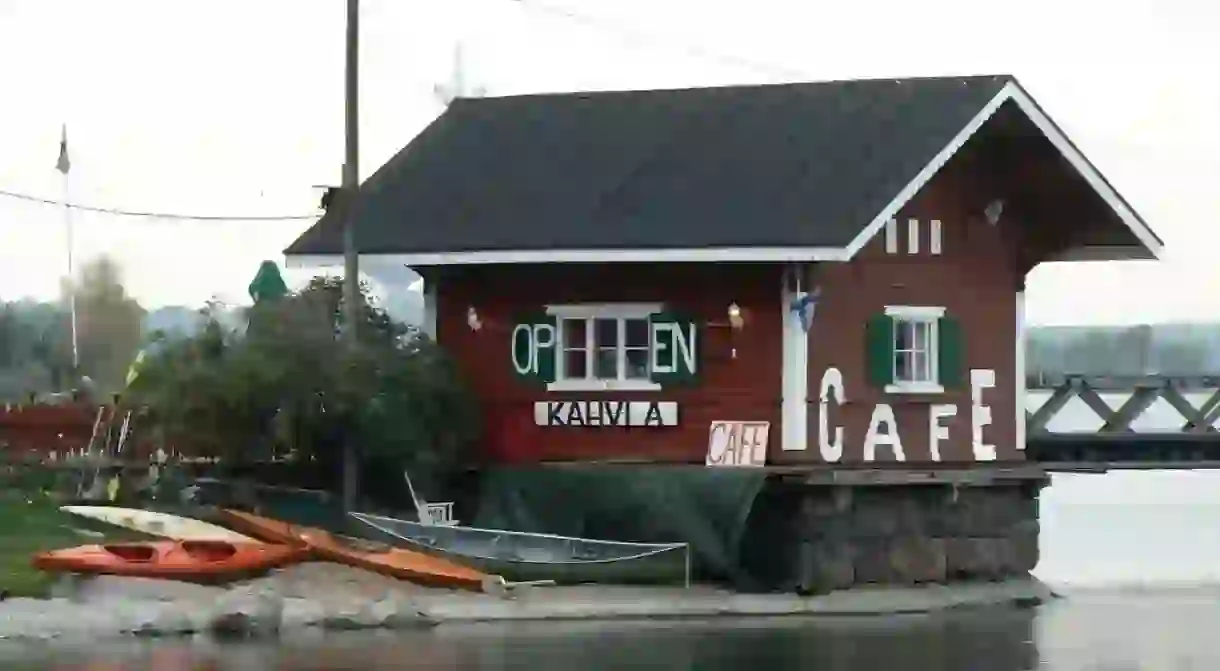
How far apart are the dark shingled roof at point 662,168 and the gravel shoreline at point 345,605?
4066 mm

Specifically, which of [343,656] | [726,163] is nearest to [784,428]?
[726,163]

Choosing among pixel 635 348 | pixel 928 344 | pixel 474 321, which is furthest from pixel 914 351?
pixel 474 321

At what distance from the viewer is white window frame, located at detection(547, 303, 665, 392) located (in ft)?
106

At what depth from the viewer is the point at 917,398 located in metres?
32.9

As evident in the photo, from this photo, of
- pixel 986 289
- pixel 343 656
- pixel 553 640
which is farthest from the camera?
pixel 986 289

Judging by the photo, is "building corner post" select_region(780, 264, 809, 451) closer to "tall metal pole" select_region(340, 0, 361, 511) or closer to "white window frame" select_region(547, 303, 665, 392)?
"white window frame" select_region(547, 303, 665, 392)

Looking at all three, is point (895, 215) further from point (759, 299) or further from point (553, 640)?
point (553, 640)

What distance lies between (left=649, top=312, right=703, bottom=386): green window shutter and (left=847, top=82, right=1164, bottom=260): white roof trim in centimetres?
230

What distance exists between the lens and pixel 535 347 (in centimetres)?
3291

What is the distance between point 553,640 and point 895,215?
8482 millimetres

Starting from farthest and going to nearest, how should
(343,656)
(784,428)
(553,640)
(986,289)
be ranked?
(986,289) → (784,428) → (553,640) → (343,656)

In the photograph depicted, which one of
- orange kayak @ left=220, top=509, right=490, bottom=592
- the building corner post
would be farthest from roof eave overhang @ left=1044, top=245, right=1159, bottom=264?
orange kayak @ left=220, top=509, right=490, bottom=592

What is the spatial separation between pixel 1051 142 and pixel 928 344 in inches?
112

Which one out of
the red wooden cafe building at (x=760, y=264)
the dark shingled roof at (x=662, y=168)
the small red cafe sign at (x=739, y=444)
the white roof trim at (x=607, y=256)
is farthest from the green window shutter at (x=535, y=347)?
the small red cafe sign at (x=739, y=444)
